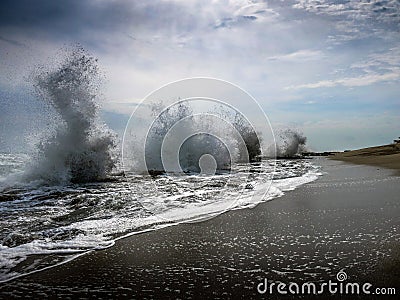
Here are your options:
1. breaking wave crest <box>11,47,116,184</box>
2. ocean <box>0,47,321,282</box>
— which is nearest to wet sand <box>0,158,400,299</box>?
ocean <box>0,47,321,282</box>

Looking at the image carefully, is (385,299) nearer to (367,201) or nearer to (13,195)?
(367,201)

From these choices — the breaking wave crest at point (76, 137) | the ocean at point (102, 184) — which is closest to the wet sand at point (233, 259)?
the ocean at point (102, 184)

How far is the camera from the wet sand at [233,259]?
9.53ft

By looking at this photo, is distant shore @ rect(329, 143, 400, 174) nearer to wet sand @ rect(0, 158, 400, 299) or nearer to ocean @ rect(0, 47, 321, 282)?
ocean @ rect(0, 47, 321, 282)

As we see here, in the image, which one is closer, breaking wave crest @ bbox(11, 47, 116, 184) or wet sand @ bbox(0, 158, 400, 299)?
wet sand @ bbox(0, 158, 400, 299)

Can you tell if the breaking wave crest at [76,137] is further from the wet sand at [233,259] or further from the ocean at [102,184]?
the wet sand at [233,259]

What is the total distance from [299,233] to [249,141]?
2469 cm

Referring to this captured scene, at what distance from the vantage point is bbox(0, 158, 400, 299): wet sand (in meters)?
2.91

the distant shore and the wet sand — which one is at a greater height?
the distant shore

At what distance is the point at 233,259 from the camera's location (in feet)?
11.7

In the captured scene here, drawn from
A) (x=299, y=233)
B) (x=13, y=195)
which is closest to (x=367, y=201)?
(x=299, y=233)

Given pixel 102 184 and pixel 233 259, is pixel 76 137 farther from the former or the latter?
pixel 233 259

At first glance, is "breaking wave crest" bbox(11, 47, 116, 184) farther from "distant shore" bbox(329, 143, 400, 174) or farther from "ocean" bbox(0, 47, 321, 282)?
"distant shore" bbox(329, 143, 400, 174)

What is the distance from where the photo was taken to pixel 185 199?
757 cm
